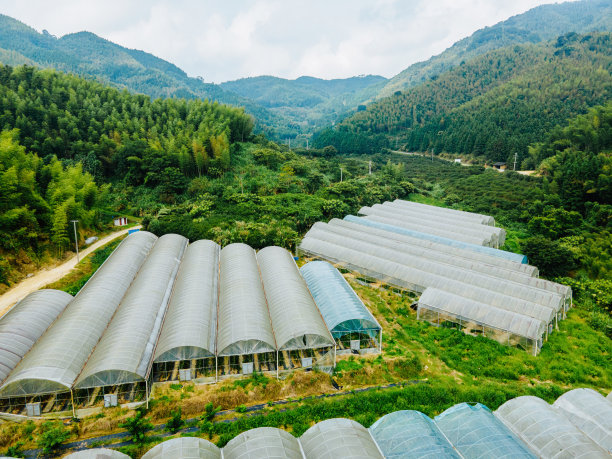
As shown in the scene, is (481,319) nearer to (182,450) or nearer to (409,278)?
(409,278)

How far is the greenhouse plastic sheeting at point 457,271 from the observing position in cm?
1944

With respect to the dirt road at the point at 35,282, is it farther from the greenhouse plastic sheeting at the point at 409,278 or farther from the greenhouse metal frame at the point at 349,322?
the greenhouse metal frame at the point at 349,322

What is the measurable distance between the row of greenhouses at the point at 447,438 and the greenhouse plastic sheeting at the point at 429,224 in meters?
19.3

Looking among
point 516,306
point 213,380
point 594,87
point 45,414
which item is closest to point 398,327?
point 516,306

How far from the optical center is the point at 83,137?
1618 inches

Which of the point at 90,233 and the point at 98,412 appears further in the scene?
the point at 90,233

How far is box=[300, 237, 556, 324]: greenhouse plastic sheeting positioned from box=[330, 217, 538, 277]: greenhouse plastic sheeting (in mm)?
5201

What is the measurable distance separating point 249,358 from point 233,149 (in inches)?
1465

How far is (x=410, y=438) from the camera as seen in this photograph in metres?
10.0

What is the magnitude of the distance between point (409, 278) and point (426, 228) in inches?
459

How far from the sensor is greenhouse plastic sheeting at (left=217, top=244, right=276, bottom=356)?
14.3m

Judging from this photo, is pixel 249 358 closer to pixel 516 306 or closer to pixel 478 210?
pixel 516 306

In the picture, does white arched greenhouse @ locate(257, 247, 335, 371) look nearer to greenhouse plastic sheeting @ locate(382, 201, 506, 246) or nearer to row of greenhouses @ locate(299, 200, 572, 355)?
row of greenhouses @ locate(299, 200, 572, 355)

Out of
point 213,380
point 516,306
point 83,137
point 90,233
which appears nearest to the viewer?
point 213,380
